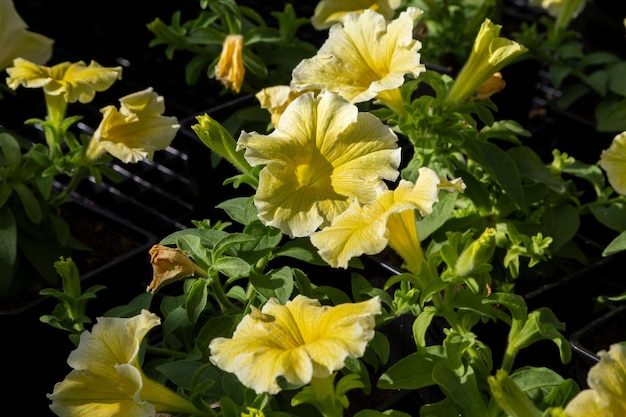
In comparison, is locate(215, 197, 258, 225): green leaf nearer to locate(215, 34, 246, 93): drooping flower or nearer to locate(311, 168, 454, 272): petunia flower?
locate(311, 168, 454, 272): petunia flower

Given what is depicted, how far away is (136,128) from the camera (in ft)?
4.41

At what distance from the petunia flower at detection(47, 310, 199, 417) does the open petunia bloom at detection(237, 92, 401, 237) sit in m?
0.19

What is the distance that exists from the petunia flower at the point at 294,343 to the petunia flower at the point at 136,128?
0.46 meters

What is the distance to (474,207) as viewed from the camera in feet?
4.51

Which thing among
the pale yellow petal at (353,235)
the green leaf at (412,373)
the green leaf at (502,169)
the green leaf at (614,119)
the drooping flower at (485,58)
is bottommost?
the green leaf at (614,119)

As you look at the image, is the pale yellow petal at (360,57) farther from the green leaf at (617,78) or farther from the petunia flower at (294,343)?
the green leaf at (617,78)

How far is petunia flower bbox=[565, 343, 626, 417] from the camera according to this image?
2.63 ft

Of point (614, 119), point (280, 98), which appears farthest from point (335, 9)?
point (614, 119)

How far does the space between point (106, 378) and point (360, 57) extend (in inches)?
20.2

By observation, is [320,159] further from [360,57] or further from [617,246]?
[617,246]

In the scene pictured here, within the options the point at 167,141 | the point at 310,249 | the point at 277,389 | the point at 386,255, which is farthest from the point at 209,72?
the point at 277,389

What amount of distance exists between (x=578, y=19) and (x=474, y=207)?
1.07 meters

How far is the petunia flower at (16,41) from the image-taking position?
1.52 meters

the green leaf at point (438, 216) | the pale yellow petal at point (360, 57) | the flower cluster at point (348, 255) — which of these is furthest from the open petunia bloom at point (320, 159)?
the green leaf at point (438, 216)
